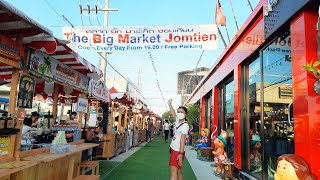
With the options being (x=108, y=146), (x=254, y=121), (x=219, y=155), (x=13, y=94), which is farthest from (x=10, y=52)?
(x=108, y=146)

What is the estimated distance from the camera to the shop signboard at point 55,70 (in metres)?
4.08

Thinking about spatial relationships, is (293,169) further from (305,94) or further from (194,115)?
(194,115)

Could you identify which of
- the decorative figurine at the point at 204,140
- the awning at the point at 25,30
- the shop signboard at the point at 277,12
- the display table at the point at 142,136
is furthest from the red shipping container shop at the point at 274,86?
the display table at the point at 142,136

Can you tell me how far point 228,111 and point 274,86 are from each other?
3.61 m

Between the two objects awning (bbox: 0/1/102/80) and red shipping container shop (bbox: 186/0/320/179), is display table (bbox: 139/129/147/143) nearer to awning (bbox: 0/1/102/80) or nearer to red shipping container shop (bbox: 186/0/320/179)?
red shipping container shop (bbox: 186/0/320/179)

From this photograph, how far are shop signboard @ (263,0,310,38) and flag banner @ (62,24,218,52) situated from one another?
7.99ft

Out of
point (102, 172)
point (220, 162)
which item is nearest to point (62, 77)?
point (102, 172)

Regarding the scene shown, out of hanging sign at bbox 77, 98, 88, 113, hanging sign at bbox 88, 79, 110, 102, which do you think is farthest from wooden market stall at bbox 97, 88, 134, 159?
hanging sign at bbox 77, 98, 88, 113

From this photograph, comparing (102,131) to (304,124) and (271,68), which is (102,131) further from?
(304,124)

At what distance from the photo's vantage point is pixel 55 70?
484 cm

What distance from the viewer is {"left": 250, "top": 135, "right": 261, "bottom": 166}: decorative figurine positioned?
568cm

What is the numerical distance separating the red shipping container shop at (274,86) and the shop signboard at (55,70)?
12.7 feet

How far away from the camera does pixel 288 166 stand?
286 cm

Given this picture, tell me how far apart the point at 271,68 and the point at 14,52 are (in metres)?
4.44
